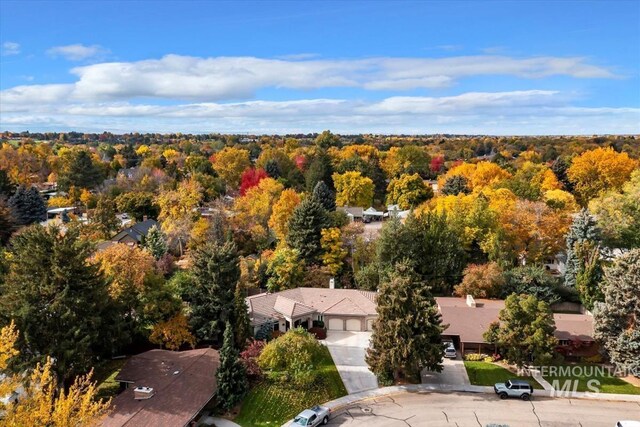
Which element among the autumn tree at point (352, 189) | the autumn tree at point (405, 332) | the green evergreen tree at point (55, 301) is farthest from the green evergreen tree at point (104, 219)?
the autumn tree at point (405, 332)

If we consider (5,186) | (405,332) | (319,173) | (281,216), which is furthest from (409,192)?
(5,186)

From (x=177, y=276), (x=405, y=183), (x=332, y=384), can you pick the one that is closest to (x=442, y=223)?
(x=332, y=384)

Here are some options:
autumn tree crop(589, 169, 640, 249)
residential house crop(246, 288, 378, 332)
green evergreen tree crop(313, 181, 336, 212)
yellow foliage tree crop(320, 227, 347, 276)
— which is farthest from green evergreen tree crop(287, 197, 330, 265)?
autumn tree crop(589, 169, 640, 249)

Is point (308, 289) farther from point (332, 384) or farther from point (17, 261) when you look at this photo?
point (17, 261)

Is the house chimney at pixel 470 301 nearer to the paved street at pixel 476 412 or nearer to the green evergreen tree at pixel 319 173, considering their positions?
the paved street at pixel 476 412

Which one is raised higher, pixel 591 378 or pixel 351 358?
pixel 591 378

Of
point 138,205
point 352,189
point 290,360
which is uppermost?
point 352,189

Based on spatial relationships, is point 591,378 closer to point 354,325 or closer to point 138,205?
point 354,325

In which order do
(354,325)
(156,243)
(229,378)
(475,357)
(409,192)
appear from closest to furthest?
(229,378), (475,357), (354,325), (156,243), (409,192)
